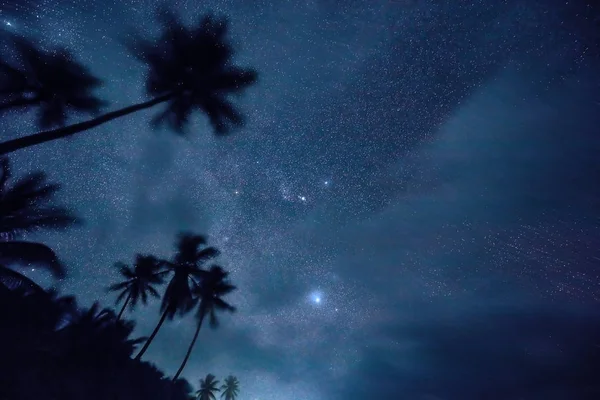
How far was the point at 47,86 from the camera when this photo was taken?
13.8 metres

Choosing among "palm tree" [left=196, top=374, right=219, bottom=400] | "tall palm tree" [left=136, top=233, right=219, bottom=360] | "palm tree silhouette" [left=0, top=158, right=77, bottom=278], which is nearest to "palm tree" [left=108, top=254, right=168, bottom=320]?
"tall palm tree" [left=136, top=233, right=219, bottom=360]

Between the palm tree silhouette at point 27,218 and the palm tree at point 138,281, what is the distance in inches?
604

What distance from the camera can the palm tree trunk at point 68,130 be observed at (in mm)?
11508

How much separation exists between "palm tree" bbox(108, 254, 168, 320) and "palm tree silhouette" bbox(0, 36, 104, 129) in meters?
17.1

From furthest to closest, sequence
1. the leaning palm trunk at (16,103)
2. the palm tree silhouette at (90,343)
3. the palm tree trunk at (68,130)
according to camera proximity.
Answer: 1. the palm tree silhouette at (90,343)
2. the leaning palm trunk at (16,103)
3. the palm tree trunk at (68,130)

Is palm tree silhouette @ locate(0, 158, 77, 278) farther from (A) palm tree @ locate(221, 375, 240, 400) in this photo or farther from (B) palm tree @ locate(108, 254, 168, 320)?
(A) palm tree @ locate(221, 375, 240, 400)

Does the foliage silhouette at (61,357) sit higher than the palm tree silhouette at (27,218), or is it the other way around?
the palm tree silhouette at (27,218)

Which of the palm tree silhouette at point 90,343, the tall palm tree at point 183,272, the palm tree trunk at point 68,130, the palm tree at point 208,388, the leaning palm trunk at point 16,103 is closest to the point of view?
the palm tree trunk at point 68,130

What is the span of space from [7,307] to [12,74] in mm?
10185

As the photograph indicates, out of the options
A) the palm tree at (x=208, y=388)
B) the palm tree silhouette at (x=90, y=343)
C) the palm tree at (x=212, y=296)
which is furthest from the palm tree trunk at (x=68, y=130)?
the palm tree at (x=208, y=388)

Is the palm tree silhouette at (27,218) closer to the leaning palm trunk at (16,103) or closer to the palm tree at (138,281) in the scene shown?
the leaning palm trunk at (16,103)

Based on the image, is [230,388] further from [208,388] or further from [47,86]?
[47,86]

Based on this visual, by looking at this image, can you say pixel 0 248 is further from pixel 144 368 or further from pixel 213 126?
pixel 144 368

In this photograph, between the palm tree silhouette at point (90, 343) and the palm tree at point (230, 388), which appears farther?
the palm tree at point (230, 388)
